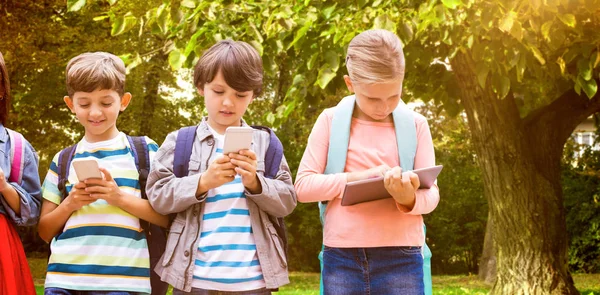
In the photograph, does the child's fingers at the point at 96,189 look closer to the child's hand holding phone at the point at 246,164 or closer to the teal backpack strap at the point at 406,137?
the child's hand holding phone at the point at 246,164

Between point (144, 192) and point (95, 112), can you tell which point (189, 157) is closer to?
point (144, 192)

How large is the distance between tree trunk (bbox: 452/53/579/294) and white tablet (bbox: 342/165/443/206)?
588 cm

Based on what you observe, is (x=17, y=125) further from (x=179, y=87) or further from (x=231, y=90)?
(x=231, y=90)

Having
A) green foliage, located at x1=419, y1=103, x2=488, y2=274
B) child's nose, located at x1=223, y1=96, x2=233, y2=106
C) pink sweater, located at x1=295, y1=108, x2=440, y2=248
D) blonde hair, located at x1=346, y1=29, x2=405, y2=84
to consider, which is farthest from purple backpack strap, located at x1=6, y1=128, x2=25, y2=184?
green foliage, located at x1=419, y1=103, x2=488, y2=274

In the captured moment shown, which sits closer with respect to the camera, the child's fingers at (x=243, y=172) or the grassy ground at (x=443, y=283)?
the child's fingers at (x=243, y=172)

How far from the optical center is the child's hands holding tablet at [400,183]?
8.59 feet

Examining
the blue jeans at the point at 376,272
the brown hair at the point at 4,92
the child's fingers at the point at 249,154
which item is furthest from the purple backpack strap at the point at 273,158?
the brown hair at the point at 4,92

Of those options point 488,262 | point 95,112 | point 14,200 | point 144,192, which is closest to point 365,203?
point 144,192

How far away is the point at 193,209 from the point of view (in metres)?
2.81

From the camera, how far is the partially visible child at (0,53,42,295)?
292cm

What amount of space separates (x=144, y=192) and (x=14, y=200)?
0.49 metres

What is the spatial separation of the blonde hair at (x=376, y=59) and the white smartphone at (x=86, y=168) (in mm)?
984

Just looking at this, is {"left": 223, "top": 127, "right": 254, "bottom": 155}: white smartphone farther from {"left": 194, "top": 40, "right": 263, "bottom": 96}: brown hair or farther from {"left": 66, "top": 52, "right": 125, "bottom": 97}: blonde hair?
{"left": 66, "top": 52, "right": 125, "bottom": 97}: blonde hair

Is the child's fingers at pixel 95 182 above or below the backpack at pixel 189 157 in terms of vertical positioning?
below
